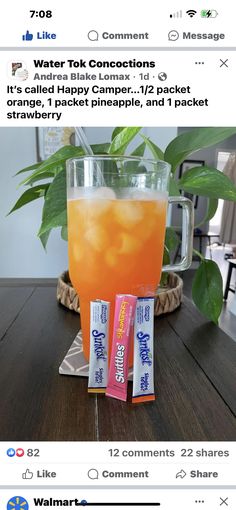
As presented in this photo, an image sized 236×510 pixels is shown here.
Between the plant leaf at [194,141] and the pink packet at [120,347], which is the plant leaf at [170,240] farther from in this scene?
the pink packet at [120,347]

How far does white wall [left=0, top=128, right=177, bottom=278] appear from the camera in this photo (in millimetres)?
1411

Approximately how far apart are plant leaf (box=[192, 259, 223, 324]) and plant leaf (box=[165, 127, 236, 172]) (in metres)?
0.16

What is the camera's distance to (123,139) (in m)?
0.38

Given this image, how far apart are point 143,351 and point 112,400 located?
0.05 m
